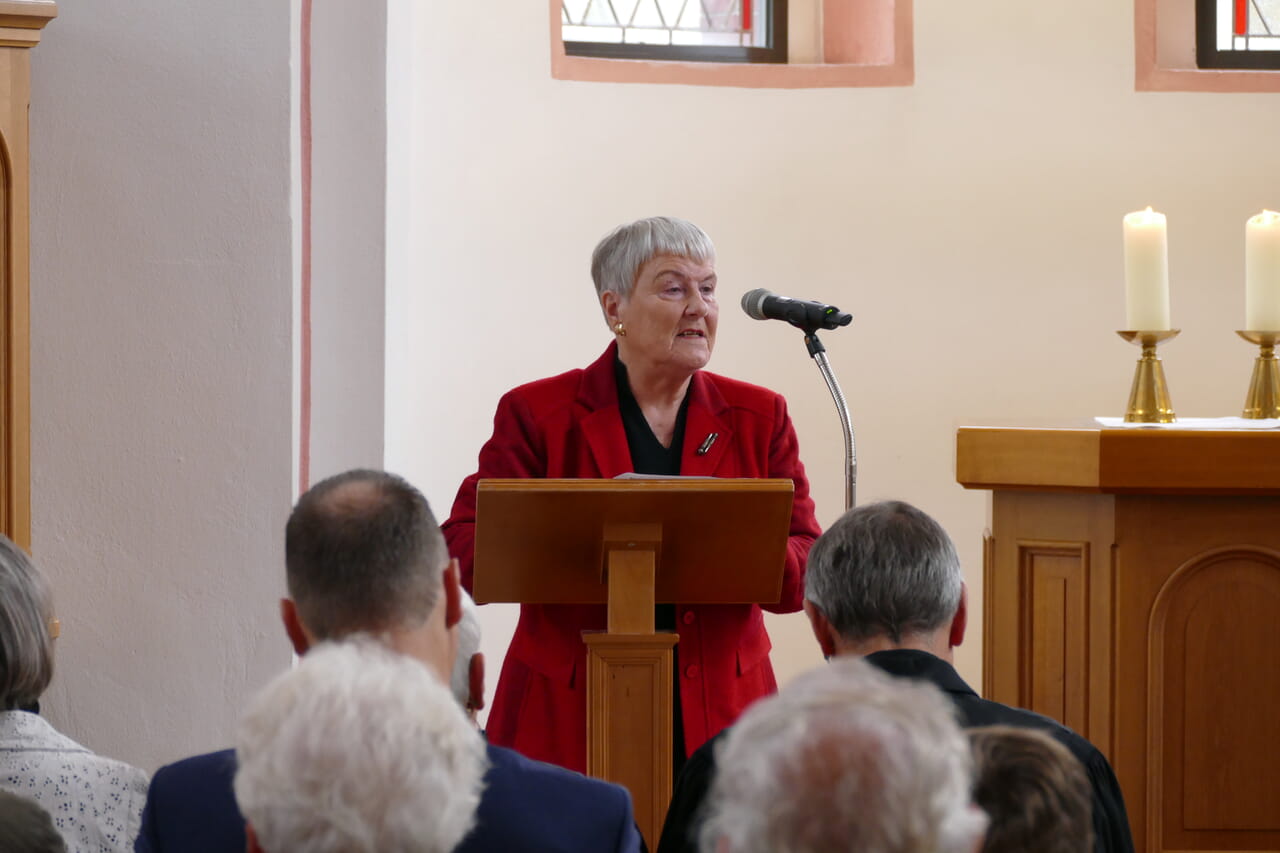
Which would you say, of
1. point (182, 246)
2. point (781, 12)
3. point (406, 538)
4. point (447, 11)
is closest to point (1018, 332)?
point (781, 12)

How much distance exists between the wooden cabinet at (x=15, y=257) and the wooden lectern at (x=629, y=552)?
1586 mm

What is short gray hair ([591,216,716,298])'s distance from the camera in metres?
3.74

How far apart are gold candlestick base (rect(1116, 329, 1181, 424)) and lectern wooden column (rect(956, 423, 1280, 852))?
1.18ft

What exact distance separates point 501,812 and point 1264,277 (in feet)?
8.33

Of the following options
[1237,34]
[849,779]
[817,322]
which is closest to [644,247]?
[817,322]

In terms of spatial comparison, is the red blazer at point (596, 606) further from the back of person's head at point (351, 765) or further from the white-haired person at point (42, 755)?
the back of person's head at point (351, 765)

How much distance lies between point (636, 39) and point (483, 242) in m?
1.15

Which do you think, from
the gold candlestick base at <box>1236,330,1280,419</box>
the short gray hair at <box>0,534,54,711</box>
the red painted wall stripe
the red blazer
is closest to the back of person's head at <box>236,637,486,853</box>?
the short gray hair at <box>0,534,54,711</box>

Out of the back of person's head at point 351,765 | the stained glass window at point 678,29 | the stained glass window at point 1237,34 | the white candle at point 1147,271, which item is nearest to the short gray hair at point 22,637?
the back of person's head at point 351,765

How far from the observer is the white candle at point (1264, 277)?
3570 mm

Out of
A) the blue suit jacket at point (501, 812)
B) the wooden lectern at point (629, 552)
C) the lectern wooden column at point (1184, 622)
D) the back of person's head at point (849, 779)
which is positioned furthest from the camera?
the lectern wooden column at point (1184, 622)

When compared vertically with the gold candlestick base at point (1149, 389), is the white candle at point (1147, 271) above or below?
above

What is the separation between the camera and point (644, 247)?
12.3ft

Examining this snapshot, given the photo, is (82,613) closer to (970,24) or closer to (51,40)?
(51,40)
